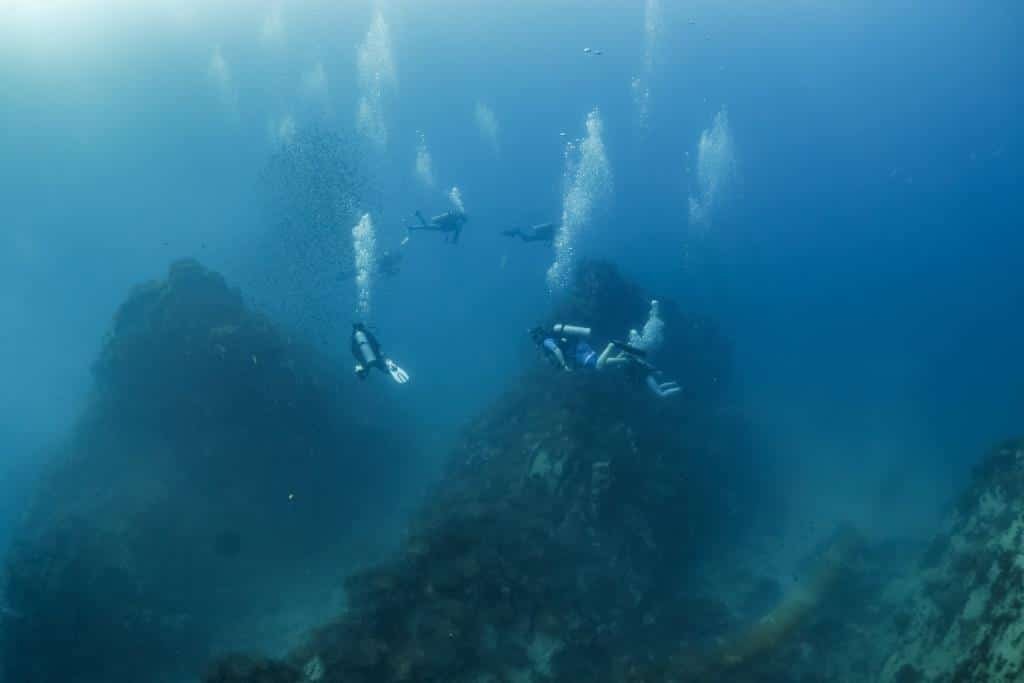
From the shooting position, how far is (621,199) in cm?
7038

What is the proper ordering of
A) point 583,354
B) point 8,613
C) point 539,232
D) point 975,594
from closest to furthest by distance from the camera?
point 975,594 → point 583,354 → point 8,613 → point 539,232

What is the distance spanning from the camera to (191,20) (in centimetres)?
7956

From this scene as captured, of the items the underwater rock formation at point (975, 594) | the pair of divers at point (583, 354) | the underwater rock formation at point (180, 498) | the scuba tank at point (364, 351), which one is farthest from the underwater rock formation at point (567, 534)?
the underwater rock formation at point (180, 498)

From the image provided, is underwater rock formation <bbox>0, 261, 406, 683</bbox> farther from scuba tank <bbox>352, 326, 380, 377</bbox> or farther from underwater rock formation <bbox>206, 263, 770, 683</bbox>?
scuba tank <bbox>352, 326, 380, 377</bbox>

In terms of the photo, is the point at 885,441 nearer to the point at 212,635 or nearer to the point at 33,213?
the point at 212,635

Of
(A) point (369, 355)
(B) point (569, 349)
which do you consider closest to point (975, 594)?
(B) point (569, 349)

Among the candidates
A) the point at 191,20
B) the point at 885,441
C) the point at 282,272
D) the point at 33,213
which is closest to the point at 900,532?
the point at 885,441

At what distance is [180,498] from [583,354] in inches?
486

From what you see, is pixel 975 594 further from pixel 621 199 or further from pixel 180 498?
pixel 621 199

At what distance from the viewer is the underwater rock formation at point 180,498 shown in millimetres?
13586

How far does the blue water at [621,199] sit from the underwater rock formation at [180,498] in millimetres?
8377

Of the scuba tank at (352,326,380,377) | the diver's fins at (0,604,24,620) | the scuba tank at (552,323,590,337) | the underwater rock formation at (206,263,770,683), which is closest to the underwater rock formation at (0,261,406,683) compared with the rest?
the diver's fins at (0,604,24,620)

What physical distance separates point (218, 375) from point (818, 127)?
116 meters

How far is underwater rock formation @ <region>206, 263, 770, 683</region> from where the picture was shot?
8312mm
